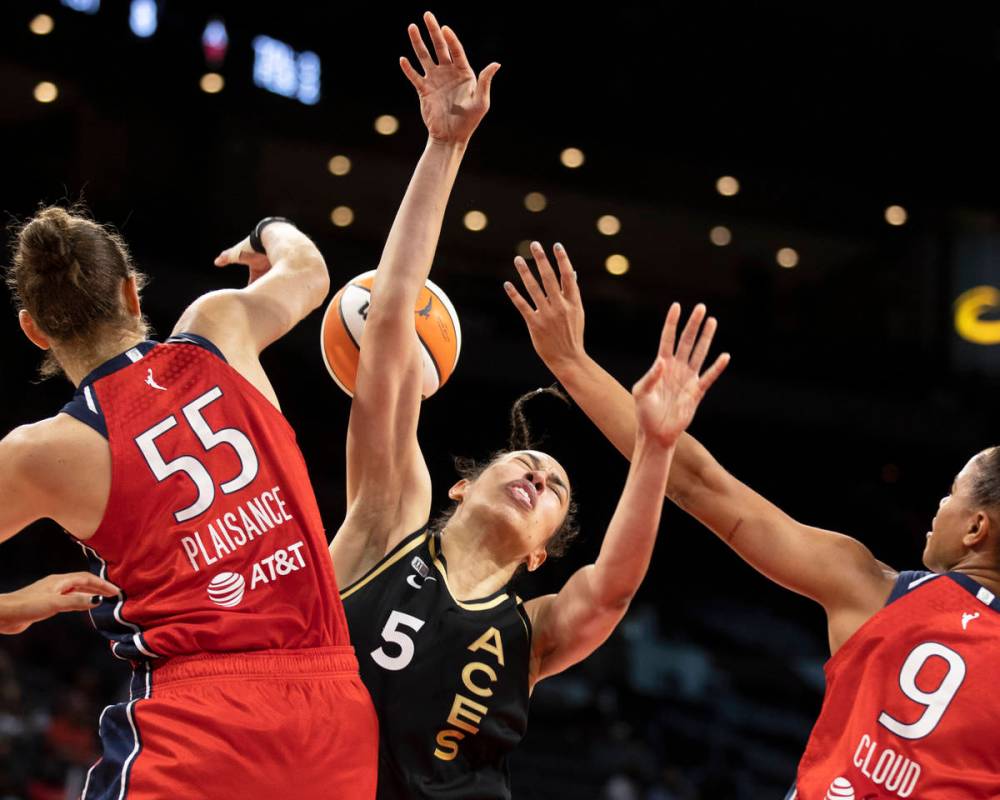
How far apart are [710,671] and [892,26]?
334 inches

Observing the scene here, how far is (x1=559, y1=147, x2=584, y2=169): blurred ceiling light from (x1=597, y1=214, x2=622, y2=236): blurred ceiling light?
1335 millimetres

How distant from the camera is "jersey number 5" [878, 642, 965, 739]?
2865 millimetres

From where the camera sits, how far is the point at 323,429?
16.4 metres

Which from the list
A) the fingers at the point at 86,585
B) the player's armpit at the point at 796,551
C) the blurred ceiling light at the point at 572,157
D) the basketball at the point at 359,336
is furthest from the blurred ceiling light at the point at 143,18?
the fingers at the point at 86,585

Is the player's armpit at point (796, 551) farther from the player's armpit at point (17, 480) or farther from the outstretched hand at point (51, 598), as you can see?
the player's armpit at point (17, 480)

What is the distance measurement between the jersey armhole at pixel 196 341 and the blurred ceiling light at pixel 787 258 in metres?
16.4

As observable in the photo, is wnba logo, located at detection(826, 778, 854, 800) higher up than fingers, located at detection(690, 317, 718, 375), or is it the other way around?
fingers, located at detection(690, 317, 718, 375)

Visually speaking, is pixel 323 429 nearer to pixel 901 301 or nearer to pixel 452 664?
pixel 901 301

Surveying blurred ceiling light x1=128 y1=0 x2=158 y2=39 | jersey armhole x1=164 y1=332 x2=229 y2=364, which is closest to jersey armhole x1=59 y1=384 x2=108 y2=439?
jersey armhole x1=164 y1=332 x2=229 y2=364

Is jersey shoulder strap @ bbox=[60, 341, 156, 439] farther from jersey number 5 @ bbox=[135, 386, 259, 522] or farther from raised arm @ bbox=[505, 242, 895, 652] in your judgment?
raised arm @ bbox=[505, 242, 895, 652]

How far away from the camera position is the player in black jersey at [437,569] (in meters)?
3.07

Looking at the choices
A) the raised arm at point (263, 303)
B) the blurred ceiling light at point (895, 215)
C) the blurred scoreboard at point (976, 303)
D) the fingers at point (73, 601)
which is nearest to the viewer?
the fingers at point (73, 601)

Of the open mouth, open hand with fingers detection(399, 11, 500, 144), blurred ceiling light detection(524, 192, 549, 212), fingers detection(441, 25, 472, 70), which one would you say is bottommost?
the open mouth

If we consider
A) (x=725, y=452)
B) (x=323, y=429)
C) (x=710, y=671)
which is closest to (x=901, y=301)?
(x=725, y=452)
